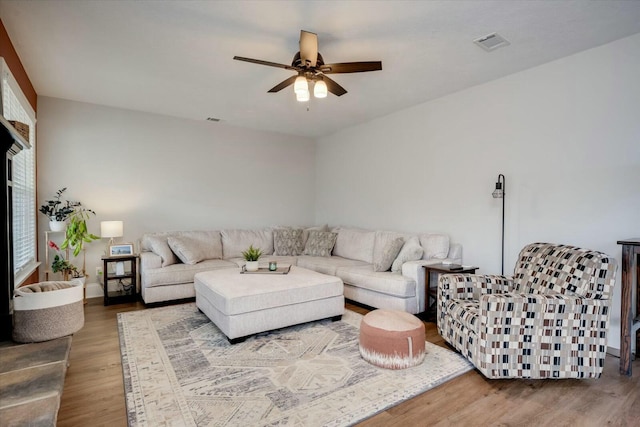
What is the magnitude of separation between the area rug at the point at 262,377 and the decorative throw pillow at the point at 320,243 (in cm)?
201

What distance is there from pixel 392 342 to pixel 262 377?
1027mm

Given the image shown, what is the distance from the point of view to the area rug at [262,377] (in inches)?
81.6

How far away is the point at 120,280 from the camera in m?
4.84

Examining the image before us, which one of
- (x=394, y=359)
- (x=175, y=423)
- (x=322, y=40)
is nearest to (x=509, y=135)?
(x=322, y=40)

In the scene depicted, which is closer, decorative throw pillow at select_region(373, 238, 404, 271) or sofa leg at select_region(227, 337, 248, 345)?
sofa leg at select_region(227, 337, 248, 345)

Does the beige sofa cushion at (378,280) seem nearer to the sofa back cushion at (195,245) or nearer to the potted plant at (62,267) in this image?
the sofa back cushion at (195,245)

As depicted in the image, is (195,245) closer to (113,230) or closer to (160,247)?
(160,247)

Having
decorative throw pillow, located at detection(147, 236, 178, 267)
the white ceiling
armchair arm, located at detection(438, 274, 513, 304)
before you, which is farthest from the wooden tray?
the white ceiling

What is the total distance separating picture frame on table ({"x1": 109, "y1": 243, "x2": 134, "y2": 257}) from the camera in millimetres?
4535

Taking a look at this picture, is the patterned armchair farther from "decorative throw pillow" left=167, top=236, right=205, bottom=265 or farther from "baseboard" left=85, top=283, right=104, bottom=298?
"baseboard" left=85, top=283, right=104, bottom=298

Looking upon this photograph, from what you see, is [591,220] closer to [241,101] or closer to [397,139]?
[397,139]

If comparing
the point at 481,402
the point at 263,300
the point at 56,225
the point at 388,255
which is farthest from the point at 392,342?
the point at 56,225

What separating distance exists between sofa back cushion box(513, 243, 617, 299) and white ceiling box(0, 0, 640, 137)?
5.96 ft

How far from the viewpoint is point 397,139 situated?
511cm
